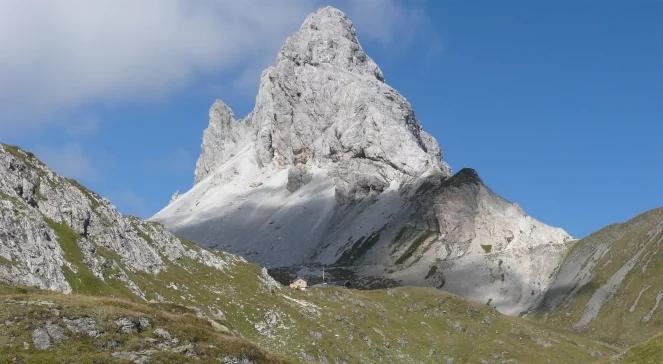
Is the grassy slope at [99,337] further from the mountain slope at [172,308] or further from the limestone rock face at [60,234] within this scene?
the limestone rock face at [60,234]

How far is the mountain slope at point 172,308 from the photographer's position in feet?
174

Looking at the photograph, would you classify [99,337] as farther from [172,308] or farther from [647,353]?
[647,353]

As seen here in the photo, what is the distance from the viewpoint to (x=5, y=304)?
5447cm

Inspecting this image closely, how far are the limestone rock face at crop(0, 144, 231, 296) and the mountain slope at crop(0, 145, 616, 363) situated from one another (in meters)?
0.23

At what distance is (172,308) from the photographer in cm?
7556

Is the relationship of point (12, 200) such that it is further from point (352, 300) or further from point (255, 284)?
point (352, 300)

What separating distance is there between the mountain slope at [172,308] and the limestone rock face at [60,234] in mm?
229

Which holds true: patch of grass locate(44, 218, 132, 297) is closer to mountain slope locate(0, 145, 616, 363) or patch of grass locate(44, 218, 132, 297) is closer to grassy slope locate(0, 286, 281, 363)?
mountain slope locate(0, 145, 616, 363)

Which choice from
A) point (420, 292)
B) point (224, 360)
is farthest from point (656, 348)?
point (420, 292)

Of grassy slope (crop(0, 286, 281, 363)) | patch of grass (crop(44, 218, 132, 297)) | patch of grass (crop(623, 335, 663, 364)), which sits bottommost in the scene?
grassy slope (crop(0, 286, 281, 363))

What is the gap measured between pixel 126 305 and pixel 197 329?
685cm

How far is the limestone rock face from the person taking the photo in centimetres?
8612

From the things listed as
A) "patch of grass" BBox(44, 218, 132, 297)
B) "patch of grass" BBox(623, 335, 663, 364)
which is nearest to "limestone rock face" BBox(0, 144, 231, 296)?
"patch of grass" BBox(44, 218, 132, 297)

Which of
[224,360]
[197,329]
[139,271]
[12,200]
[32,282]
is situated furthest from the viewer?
[139,271]
